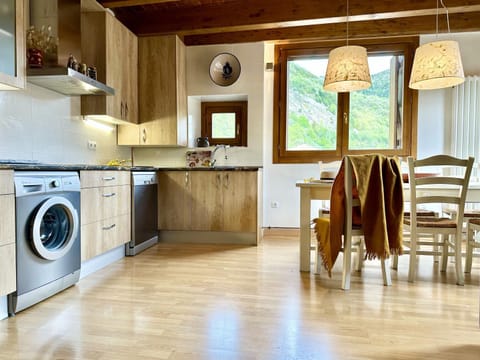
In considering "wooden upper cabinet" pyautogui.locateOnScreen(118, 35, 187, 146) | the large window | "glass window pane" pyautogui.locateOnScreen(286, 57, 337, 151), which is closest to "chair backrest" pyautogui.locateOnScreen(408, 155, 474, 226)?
the large window

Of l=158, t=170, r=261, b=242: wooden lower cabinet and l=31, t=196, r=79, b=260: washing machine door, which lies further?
l=158, t=170, r=261, b=242: wooden lower cabinet

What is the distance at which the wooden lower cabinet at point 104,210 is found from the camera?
8.23ft

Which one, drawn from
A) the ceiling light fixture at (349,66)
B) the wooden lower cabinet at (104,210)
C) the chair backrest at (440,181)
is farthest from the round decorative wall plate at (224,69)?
the chair backrest at (440,181)

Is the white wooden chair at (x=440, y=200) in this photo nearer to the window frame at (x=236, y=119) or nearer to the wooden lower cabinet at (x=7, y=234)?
the window frame at (x=236, y=119)

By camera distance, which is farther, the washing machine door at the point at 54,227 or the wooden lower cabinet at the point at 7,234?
the washing machine door at the point at 54,227

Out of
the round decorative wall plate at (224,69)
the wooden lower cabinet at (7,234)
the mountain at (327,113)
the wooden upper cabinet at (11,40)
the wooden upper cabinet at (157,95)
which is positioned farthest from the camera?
the mountain at (327,113)

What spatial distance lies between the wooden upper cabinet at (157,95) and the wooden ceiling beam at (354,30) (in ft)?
1.99

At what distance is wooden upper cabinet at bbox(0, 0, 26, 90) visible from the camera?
222 cm

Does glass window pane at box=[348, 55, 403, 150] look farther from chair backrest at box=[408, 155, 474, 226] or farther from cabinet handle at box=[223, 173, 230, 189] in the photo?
chair backrest at box=[408, 155, 474, 226]

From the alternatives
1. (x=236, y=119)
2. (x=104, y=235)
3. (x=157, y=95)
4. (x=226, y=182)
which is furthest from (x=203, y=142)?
(x=104, y=235)

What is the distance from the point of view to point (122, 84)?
12.0ft

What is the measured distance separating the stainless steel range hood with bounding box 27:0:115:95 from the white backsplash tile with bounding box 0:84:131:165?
14cm

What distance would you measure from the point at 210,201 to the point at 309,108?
200cm

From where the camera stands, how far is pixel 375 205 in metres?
2.31
